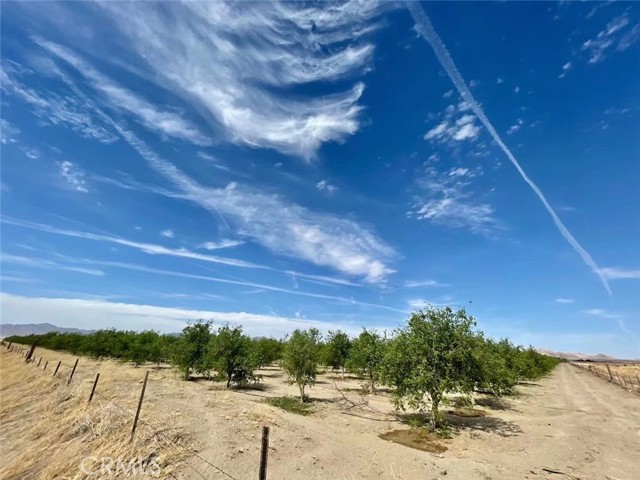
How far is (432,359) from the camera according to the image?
2275cm

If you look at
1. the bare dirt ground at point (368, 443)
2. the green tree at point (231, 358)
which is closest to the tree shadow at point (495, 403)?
the bare dirt ground at point (368, 443)

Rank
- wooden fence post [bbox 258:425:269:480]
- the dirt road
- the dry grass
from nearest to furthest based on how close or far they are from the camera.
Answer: wooden fence post [bbox 258:425:269:480]
the dry grass
the dirt road

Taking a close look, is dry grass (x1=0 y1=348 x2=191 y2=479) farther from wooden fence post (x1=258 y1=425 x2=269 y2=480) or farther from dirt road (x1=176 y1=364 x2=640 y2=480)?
wooden fence post (x1=258 y1=425 x2=269 y2=480)

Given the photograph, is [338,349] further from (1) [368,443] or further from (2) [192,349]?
(1) [368,443]

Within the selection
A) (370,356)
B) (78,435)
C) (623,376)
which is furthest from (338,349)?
(623,376)

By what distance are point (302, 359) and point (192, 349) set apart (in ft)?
63.0

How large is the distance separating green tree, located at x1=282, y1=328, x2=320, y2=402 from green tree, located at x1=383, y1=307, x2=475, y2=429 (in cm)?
1058

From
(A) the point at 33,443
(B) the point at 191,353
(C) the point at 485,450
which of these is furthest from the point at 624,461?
(B) the point at 191,353

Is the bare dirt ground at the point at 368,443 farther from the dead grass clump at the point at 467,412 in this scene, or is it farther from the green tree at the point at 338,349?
the green tree at the point at 338,349

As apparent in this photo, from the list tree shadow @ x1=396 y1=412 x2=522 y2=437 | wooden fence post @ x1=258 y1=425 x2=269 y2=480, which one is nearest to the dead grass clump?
tree shadow @ x1=396 y1=412 x2=522 y2=437

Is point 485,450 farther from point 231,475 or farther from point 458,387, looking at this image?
point 231,475

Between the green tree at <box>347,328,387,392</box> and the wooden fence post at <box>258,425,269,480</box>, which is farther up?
the green tree at <box>347,328,387,392</box>

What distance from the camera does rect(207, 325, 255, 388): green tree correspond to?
129 feet

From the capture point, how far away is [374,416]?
1078 inches
